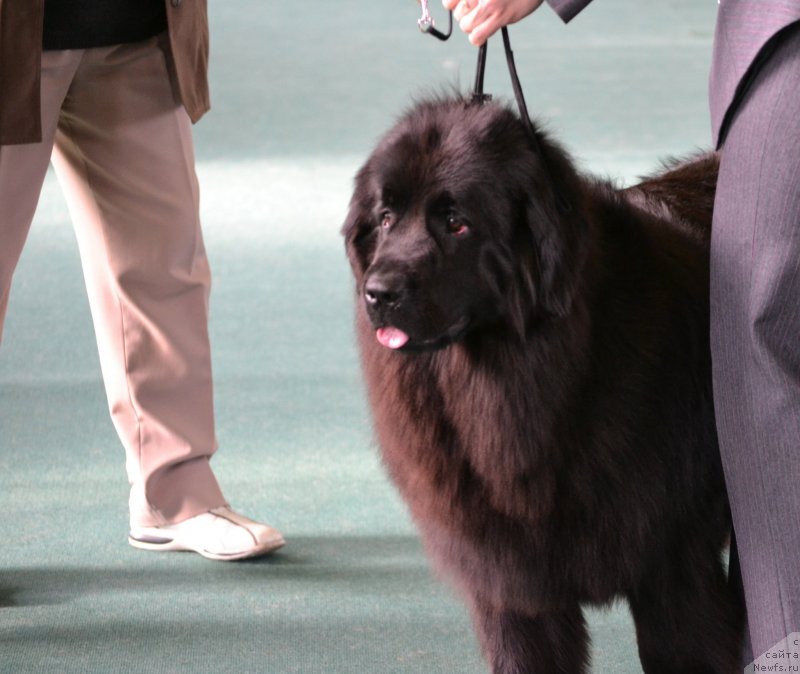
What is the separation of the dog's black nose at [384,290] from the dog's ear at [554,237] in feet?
0.67

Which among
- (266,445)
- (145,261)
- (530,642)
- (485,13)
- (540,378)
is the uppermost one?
(485,13)

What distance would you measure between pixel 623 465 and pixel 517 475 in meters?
0.17

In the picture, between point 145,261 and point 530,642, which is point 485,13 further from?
point 145,261

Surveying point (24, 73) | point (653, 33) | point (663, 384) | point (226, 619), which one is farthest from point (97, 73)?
point (653, 33)

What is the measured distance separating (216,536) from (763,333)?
1.49 m

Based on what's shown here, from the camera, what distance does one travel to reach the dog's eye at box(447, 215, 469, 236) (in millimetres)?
1775

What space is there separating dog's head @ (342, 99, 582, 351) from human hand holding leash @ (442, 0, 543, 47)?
11 cm

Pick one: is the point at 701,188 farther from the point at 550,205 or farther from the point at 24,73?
the point at 24,73

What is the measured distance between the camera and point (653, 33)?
30.3 ft

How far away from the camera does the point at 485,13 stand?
5.93 feet

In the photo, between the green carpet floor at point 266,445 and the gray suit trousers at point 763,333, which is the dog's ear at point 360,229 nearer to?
the green carpet floor at point 266,445

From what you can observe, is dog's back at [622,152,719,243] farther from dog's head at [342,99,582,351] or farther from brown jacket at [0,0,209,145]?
brown jacket at [0,0,209,145]

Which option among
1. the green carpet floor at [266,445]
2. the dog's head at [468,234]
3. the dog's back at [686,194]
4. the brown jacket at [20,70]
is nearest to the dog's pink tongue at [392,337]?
the dog's head at [468,234]

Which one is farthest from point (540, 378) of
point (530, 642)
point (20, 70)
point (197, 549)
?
point (197, 549)
